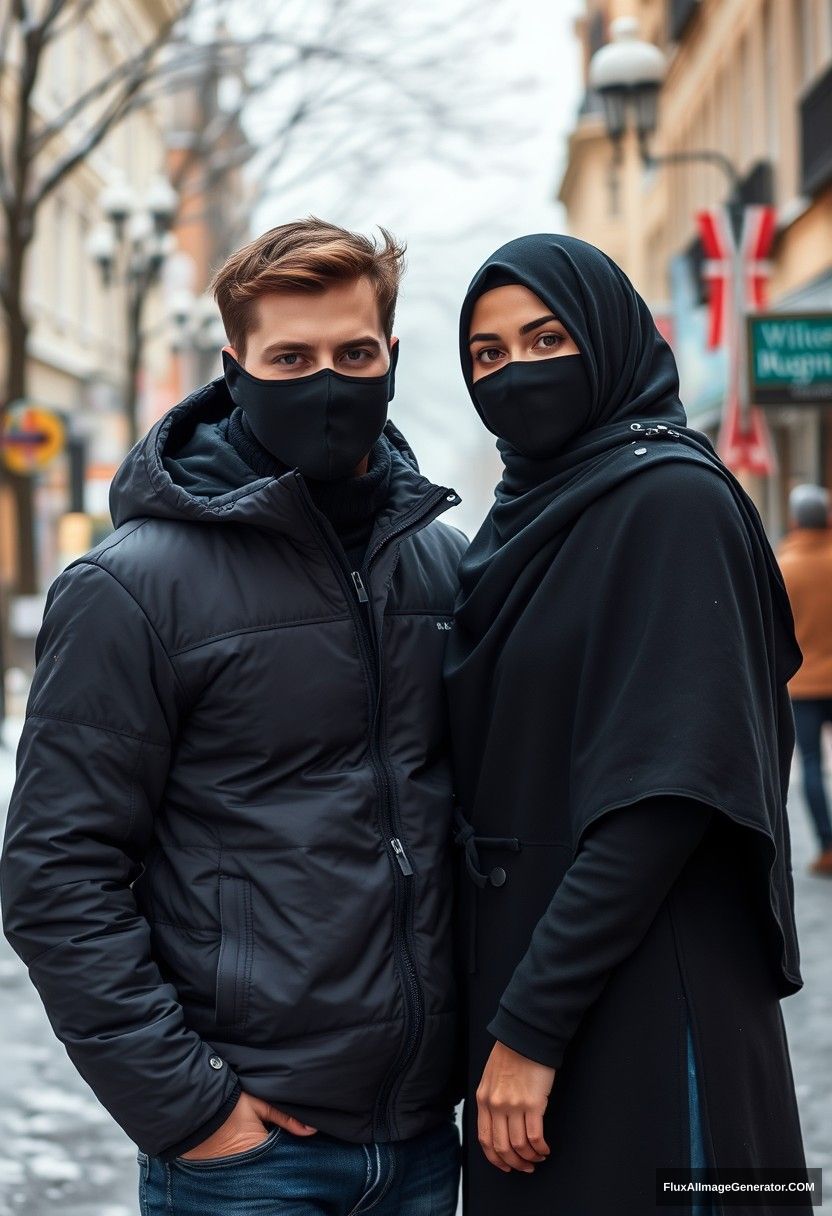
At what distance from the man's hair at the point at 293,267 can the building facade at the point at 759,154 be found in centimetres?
732

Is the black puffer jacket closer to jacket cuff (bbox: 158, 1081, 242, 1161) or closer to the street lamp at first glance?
jacket cuff (bbox: 158, 1081, 242, 1161)

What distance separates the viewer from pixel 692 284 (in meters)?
19.3

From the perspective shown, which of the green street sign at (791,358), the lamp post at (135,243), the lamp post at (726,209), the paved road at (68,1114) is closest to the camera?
the paved road at (68,1114)

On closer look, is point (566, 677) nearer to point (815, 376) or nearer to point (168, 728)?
point (168, 728)

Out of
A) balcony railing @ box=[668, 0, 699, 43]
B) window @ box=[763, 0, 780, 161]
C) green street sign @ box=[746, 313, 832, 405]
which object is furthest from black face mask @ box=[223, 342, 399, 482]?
balcony railing @ box=[668, 0, 699, 43]

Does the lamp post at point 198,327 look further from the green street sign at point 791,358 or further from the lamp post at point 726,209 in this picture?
the green street sign at point 791,358

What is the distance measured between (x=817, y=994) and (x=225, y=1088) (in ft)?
14.7

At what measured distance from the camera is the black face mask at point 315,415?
2.44 metres

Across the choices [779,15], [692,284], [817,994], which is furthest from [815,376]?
[779,15]

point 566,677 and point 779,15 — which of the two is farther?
point 779,15

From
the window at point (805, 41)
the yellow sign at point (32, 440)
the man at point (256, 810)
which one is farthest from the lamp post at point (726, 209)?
the man at point (256, 810)

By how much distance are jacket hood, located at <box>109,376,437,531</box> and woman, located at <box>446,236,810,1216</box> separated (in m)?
0.33

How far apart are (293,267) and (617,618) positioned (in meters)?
0.70

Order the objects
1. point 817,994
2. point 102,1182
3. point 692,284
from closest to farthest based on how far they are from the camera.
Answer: point 102,1182
point 817,994
point 692,284
